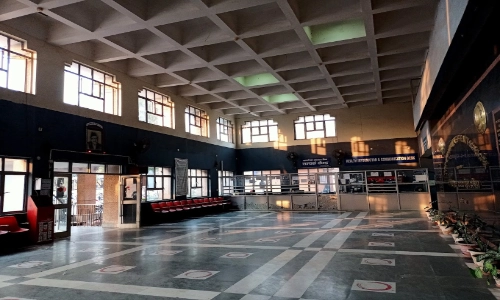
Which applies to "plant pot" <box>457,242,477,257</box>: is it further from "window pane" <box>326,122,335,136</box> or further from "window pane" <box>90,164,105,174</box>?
"window pane" <box>326,122,335,136</box>

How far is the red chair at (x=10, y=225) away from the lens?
26.6 feet

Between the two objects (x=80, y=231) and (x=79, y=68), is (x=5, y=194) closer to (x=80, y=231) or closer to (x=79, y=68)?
(x=80, y=231)

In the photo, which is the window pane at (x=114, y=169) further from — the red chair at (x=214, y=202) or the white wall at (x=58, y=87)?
the red chair at (x=214, y=202)

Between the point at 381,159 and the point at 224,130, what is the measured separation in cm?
916

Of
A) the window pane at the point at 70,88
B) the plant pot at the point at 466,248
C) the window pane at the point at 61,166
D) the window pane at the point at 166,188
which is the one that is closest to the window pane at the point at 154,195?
the window pane at the point at 166,188

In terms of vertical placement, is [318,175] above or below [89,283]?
above

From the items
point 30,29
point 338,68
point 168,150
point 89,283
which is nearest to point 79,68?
point 30,29

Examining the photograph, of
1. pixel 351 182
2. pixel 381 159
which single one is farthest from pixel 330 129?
pixel 351 182

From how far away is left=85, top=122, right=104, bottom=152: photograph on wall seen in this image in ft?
35.8

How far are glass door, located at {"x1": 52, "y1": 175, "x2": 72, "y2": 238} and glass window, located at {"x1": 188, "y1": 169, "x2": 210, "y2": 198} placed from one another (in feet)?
22.7

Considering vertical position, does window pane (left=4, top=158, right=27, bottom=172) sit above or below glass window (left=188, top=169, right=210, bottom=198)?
above

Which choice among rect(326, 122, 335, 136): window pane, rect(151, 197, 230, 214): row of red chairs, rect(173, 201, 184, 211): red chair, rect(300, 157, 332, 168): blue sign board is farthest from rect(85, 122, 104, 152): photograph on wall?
rect(326, 122, 335, 136): window pane

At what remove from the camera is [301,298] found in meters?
3.97

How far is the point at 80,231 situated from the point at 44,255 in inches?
170
